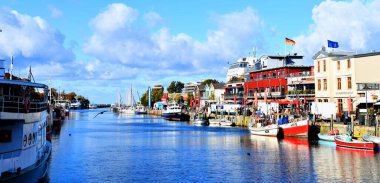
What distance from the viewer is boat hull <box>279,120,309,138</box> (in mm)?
76562

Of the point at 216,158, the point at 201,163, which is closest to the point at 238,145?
the point at 216,158

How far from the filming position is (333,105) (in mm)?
80062

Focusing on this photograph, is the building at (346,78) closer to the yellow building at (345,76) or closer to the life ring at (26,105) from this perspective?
the yellow building at (345,76)

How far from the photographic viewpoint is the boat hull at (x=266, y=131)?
8194 cm

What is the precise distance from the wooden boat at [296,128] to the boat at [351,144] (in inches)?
532

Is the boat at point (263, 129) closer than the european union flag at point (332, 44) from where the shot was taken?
Yes

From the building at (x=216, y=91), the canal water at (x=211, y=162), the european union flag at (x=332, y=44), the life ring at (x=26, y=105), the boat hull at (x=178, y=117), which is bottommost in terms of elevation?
the canal water at (x=211, y=162)

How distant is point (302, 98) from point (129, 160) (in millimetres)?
59864

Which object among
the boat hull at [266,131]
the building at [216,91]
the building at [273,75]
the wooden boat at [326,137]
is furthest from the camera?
the building at [216,91]

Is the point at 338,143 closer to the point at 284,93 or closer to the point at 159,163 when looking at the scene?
the point at 159,163

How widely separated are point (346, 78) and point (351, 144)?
95.6 feet

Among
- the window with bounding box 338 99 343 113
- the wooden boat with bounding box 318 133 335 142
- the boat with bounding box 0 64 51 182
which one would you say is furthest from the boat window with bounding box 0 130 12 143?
the window with bounding box 338 99 343 113

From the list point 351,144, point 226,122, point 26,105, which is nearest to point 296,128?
point 351,144

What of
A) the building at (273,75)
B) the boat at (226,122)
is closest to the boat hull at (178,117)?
the building at (273,75)
